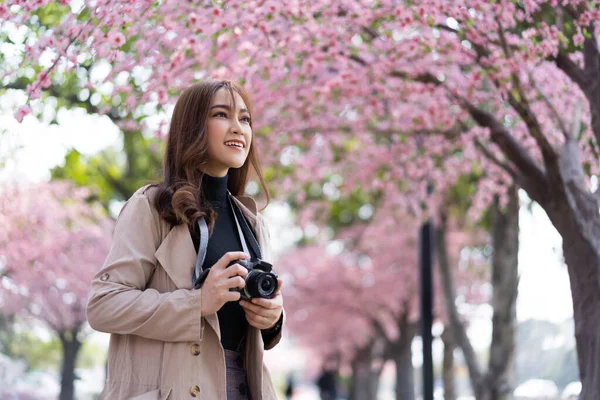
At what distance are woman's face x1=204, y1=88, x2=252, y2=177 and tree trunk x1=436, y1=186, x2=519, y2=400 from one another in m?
9.06

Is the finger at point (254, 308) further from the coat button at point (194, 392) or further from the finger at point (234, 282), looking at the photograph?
the coat button at point (194, 392)

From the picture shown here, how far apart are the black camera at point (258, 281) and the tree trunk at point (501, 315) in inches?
366

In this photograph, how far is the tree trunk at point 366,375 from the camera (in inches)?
1010

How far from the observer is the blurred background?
18.8ft

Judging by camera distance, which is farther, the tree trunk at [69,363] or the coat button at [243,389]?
the tree trunk at [69,363]

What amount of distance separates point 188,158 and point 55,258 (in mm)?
15102

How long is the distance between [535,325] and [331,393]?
50.2ft

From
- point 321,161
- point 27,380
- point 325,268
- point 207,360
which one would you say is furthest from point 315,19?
point 325,268

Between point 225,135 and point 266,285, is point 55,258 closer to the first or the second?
point 225,135

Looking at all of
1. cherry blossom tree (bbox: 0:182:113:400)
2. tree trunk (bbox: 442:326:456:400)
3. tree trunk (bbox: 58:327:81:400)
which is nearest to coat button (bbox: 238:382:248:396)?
tree trunk (bbox: 442:326:456:400)

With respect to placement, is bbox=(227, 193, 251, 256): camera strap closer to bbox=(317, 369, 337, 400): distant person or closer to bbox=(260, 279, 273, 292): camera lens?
bbox=(260, 279, 273, 292): camera lens

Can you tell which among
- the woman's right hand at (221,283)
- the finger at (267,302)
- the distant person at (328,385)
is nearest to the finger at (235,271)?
the woman's right hand at (221,283)

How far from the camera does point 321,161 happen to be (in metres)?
13.0

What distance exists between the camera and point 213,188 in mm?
2959
